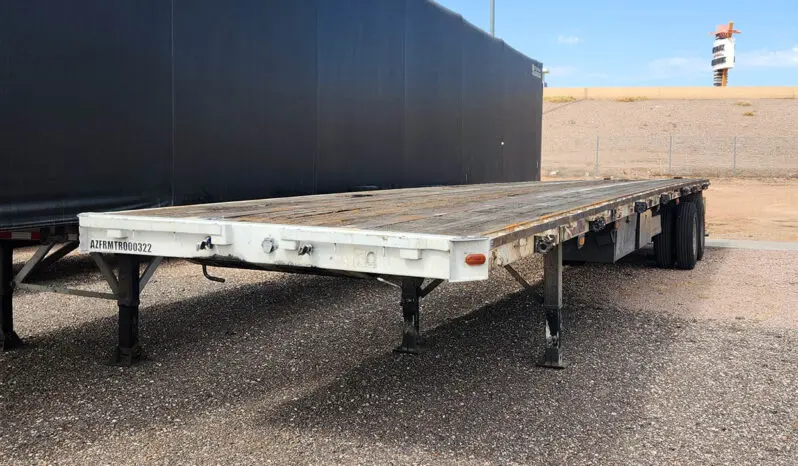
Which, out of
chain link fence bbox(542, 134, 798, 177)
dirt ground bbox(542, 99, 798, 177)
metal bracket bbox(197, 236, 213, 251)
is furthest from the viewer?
dirt ground bbox(542, 99, 798, 177)

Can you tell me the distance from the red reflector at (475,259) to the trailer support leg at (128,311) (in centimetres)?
228

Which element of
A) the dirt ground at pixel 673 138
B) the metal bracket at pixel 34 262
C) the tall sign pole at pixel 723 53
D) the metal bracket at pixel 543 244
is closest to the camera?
the metal bracket at pixel 543 244

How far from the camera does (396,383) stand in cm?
471

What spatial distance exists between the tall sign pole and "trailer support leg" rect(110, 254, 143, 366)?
71.0 metres

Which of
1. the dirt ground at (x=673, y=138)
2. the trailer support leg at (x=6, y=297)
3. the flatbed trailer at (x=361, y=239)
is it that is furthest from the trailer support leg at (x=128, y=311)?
the dirt ground at (x=673, y=138)

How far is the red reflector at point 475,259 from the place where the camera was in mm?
3092

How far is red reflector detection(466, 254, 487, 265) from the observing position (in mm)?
3092

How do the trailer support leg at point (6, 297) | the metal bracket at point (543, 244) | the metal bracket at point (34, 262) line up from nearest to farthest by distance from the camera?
the metal bracket at point (543, 244), the metal bracket at point (34, 262), the trailer support leg at point (6, 297)

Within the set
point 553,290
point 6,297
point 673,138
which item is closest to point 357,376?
point 553,290

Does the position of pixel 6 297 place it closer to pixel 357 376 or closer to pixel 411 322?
pixel 357 376

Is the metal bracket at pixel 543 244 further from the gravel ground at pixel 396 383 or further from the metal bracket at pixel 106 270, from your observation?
the metal bracket at pixel 106 270

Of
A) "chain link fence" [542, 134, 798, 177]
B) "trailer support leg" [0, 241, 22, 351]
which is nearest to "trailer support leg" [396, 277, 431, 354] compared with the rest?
"trailer support leg" [0, 241, 22, 351]

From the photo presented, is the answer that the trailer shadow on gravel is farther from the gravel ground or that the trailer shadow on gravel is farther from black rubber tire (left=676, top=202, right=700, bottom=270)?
black rubber tire (left=676, top=202, right=700, bottom=270)

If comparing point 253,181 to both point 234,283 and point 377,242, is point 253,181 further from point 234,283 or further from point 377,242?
point 377,242
